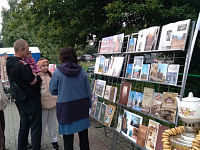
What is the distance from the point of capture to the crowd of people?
250 centimetres

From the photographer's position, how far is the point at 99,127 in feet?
15.4

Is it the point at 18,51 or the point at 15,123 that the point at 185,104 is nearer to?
the point at 18,51

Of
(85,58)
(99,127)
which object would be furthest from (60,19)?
(85,58)

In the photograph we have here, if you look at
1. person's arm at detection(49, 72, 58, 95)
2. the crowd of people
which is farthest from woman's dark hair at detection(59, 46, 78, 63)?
person's arm at detection(49, 72, 58, 95)

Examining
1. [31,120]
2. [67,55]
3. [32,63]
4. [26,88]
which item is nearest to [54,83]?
[67,55]

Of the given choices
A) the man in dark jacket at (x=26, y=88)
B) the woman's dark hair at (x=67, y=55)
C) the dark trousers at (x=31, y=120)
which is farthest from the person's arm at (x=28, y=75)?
the woman's dark hair at (x=67, y=55)

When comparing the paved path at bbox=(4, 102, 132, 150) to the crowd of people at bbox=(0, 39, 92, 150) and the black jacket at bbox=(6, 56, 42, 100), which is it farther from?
the black jacket at bbox=(6, 56, 42, 100)

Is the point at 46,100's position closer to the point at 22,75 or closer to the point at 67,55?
the point at 22,75

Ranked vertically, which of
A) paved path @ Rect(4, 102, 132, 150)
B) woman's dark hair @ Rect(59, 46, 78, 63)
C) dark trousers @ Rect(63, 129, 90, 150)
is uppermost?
woman's dark hair @ Rect(59, 46, 78, 63)

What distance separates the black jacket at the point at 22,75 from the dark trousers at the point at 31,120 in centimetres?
14

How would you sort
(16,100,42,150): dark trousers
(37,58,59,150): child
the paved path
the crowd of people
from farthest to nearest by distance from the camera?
the paved path
(37,58,59,150): child
(16,100,42,150): dark trousers
the crowd of people

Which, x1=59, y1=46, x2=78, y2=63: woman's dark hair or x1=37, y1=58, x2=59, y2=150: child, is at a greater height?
x1=59, y1=46, x2=78, y2=63: woman's dark hair

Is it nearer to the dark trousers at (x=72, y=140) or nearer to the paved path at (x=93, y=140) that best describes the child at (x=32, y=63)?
the dark trousers at (x=72, y=140)

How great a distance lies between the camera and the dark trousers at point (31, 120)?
9.39 feet
